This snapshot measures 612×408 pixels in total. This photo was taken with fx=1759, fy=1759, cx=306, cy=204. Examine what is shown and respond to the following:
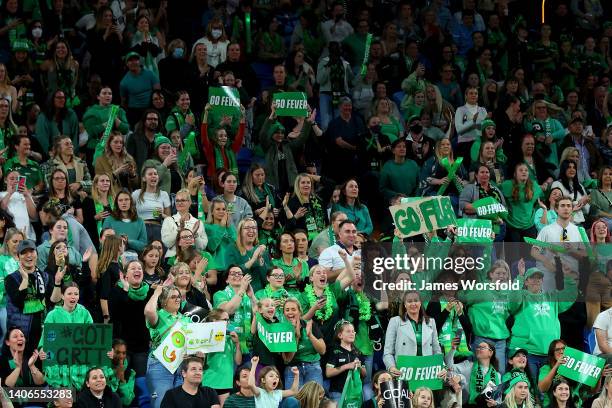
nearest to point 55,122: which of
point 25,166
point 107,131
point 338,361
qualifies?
point 107,131

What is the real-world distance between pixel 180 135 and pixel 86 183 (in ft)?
4.98

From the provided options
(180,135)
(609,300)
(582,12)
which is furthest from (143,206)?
(582,12)

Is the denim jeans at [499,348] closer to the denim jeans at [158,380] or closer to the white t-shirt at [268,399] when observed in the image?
the white t-shirt at [268,399]

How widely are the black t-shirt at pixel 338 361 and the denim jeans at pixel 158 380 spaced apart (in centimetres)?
140

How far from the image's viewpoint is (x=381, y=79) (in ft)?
63.3

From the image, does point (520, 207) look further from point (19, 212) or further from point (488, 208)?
point (19, 212)

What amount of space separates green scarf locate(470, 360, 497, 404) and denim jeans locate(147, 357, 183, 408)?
2.63 m

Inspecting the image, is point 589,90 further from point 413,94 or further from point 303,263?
point 303,263

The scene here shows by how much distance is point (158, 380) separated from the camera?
13.4 metres

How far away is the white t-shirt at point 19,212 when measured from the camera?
14898mm

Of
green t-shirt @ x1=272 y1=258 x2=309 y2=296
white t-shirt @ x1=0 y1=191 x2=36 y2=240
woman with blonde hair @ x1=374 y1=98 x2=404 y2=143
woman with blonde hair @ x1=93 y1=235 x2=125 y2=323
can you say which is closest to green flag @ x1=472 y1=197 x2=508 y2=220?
woman with blonde hair @ x1=374 y1=98 x2=404 y2=143

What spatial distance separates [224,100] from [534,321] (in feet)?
12.6

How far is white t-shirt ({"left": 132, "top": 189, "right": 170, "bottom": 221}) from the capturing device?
1529 cm

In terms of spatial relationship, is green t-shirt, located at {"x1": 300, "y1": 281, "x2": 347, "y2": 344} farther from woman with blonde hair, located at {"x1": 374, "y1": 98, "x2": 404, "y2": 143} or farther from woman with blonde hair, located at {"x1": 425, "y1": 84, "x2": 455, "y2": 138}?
woman with blonde hair, located at {"x1": 425, "y1": 84, "x2": 455, "y2": 138}
